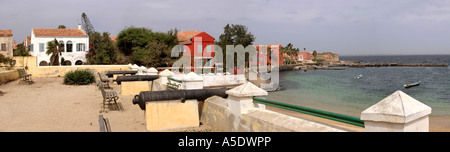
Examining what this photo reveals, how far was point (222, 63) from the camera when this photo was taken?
135 ft

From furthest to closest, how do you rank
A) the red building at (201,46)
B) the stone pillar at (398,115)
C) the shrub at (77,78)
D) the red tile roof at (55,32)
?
1. the red building at (201,46)
2. the red tile roof at (55,32)
3. the shrub at (77,78)
4. the stone pillar at (398,115)

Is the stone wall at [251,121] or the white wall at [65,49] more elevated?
the white wall at [65,49]

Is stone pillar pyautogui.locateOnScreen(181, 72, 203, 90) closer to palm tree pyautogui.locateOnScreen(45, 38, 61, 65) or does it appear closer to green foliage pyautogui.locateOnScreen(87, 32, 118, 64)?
green foliage pyautogui.locateOnScreen(87, 32, 118, 64)

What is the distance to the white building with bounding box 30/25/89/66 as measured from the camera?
36.4m

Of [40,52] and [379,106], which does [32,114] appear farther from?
[40,52]

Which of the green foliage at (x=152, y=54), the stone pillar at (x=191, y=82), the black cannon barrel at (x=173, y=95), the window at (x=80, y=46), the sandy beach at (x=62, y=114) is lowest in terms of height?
the sandy beach at (x=62, y=114)

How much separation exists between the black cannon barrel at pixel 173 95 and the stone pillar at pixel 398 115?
4416 mm

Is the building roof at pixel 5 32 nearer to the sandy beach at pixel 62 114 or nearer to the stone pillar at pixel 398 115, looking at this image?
the sandy beach at pixel 62 114

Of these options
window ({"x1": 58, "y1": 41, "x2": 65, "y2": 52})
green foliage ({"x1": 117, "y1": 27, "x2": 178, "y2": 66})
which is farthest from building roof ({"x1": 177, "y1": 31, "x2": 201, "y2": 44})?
window ({"x1": 58, "y1": 41, "x2": 65, "y2": 52})

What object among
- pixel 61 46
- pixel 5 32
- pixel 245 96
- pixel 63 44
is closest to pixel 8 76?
pixel 61 46

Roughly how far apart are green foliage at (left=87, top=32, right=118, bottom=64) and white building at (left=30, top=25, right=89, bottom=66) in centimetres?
124

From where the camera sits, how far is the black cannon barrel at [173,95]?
6.86 meters

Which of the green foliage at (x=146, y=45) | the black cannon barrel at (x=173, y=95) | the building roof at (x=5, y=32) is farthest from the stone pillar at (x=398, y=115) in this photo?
the building roof at (x=5, y=32)
